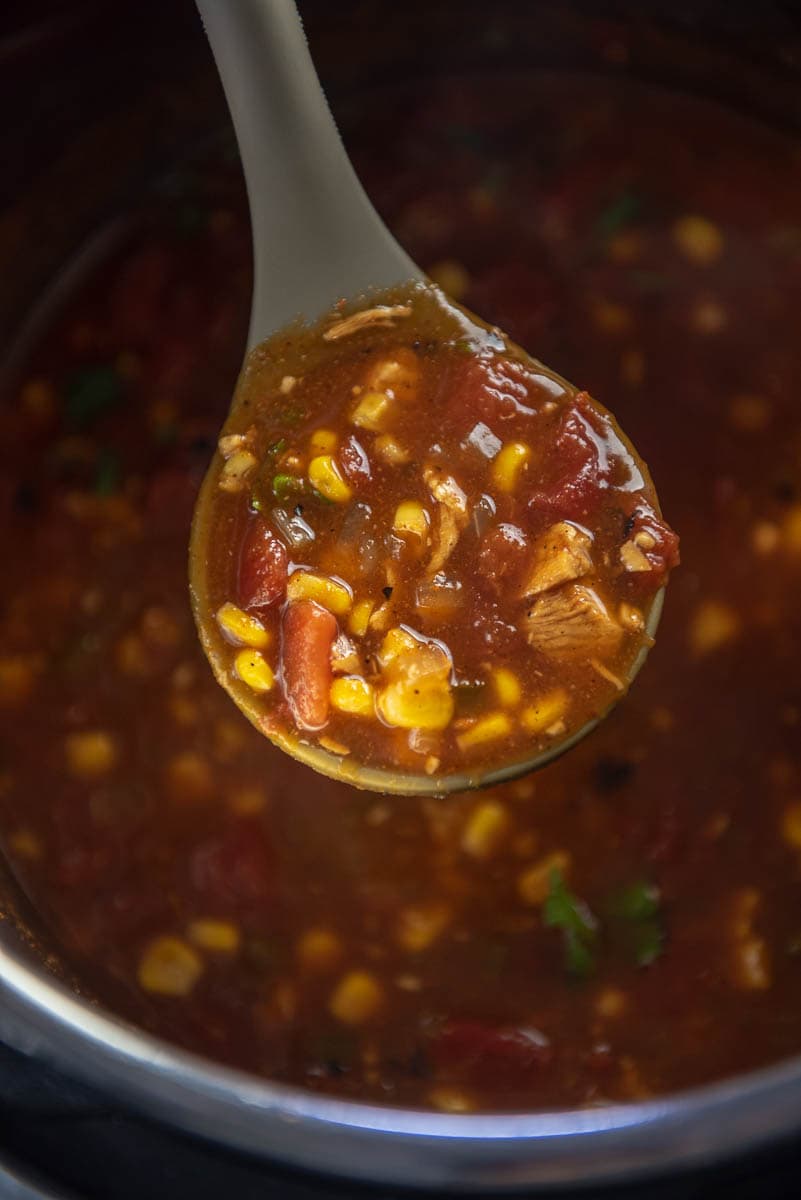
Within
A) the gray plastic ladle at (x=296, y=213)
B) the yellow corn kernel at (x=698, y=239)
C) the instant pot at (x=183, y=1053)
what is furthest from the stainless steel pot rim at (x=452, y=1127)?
the yellow corn kernel at (x=698, y=239)

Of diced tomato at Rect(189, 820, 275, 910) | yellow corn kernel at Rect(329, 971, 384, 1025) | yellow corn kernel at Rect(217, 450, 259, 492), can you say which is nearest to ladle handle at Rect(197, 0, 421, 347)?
yellow corn kernel at Rect(217, 450, 259, 492)

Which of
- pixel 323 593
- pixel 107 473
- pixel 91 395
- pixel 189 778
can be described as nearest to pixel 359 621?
pixel 323 593

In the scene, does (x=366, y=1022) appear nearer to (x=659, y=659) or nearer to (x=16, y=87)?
(x=659, y=659)

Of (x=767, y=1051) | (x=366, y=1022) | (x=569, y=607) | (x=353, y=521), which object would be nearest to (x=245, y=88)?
(x=353, y=521)

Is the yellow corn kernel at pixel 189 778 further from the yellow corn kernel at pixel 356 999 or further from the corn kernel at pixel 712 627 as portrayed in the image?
the corn kernel at pixel 712 627

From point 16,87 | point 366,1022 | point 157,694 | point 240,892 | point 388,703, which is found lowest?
point 366,1022

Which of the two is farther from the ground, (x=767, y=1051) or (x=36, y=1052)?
(x=36, y=1052)

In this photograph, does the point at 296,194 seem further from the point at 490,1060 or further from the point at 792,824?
the point at 490,1060

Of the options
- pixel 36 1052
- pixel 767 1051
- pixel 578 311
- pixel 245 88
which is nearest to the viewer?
pixel 36 1052

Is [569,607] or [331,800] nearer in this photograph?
[569,607]
